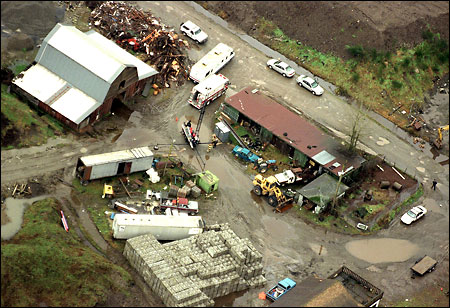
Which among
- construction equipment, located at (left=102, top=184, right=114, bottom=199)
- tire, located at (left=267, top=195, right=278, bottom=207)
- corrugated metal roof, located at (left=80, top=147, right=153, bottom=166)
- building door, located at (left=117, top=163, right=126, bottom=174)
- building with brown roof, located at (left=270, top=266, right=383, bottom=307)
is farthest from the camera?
tire, located at (left=267, top=195, right=278, bottom=207)

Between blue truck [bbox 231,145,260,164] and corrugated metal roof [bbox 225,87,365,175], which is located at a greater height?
corrugated metal roof [bbox 225,87,365,175]

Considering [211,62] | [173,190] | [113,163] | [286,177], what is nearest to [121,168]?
[113,163]

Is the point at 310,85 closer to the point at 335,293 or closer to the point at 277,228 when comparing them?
the point at 277,228

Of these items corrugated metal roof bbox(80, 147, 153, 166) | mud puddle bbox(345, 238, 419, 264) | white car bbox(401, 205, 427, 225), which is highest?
corrugated metal roof bbox(80, 147, 153, 166)

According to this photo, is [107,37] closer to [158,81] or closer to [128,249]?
[158,81]

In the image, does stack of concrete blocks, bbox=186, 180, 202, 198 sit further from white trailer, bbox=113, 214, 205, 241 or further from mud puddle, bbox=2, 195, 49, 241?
mud puddle, bbox=2, 195, 49, 241

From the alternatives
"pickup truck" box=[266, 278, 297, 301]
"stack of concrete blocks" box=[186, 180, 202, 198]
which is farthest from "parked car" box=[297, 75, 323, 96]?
"pickup truck" box=[266, 278, 297, 301]

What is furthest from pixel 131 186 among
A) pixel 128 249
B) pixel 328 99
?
pixel 328 99
